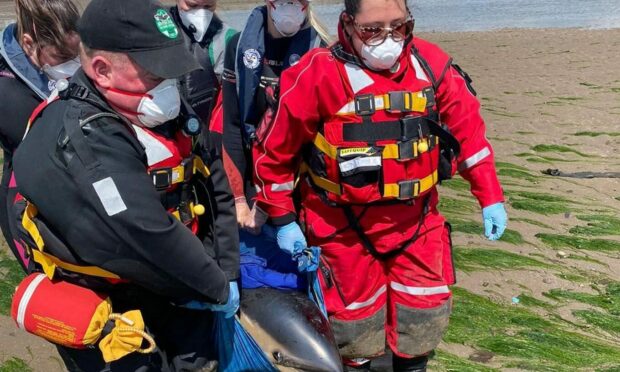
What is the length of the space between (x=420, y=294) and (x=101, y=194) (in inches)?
70.8

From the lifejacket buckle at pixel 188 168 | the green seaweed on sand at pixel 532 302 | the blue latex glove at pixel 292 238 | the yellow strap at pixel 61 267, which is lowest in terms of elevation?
the green seaweed on sand at pixel 532 302

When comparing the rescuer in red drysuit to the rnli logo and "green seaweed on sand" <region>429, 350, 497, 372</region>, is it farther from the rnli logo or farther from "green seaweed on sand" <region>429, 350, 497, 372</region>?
"green seaweed on sand" <region>429, 350, 497, 372</region>

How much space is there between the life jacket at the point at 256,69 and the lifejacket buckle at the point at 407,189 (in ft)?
2.61

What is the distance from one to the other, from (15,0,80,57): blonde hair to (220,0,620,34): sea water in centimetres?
1989

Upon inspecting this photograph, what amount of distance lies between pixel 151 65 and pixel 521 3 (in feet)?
116

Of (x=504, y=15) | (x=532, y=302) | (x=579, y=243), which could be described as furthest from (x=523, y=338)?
(x=504, y=15)

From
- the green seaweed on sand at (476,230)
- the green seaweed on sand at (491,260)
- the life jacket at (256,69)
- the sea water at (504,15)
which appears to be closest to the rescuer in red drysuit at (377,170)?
the life jacket at (256,69)

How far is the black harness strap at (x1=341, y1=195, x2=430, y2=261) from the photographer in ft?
10.4

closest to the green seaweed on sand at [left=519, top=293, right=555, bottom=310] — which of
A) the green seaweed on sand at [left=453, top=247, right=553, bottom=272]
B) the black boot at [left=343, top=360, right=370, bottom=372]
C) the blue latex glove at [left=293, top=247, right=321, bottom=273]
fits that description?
the green seaweed on sand at [left=453, top=247, right=553, bottom=272]

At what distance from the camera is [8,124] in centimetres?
276

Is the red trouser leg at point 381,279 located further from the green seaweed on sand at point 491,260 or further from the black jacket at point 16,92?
the green seaweed on sand at point 491,260

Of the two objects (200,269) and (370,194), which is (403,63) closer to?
(370,194)

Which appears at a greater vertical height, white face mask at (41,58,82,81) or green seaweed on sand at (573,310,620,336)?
white face mask at (41,58,82,81)

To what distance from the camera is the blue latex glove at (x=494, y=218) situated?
327 cm
